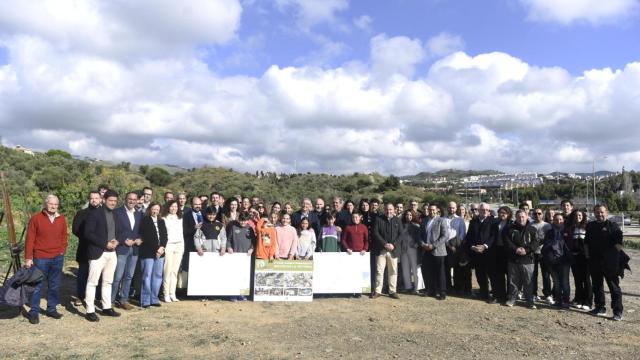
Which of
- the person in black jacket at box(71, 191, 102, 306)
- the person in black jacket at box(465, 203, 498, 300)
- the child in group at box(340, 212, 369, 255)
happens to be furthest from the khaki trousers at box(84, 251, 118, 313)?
the person in black jacket at box(465, 203, 498, 300)

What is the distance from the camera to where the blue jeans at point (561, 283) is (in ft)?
27.7

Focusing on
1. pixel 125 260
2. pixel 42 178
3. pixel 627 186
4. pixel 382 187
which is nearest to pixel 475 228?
pixel 125 260

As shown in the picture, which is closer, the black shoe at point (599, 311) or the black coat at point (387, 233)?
the black shoe at point (599, 311)

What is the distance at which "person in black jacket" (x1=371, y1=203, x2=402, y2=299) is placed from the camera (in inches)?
369

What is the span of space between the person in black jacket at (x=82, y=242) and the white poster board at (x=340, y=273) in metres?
4.13

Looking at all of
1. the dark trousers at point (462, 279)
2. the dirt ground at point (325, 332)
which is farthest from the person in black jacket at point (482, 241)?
the dirt ground at point (325, 332)

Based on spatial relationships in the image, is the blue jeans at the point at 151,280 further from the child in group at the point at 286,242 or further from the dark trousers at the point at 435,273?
the dark trousers at the point at 435,273

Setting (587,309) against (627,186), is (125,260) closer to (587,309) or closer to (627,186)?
(587,309)

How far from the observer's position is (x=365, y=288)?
9398 mm

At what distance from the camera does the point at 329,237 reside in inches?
373

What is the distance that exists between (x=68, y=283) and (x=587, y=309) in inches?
417

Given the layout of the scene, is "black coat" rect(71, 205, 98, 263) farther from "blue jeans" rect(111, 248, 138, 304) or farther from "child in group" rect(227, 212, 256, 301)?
"child in group" rect(227, 212, 256, 301)

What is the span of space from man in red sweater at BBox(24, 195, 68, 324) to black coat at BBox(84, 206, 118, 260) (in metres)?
0.40

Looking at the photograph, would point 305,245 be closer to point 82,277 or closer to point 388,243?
point 388,243
